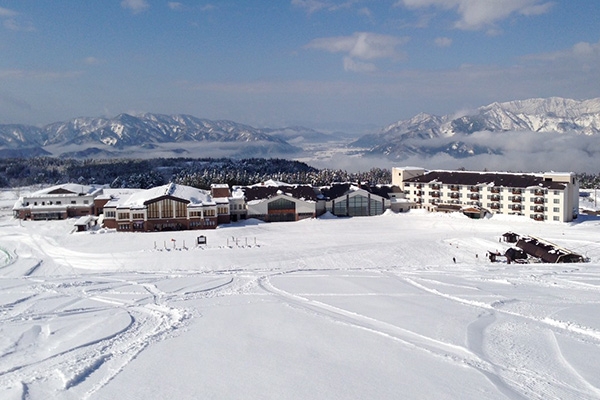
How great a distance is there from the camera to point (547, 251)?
105ft

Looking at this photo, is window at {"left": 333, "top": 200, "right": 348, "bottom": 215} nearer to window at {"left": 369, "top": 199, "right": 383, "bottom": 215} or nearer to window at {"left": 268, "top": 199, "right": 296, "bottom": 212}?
window at {"left": 369, "top": 199, "right": 383, "bottom": 215}

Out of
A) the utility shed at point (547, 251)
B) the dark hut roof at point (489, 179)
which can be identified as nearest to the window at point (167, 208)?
the dark hut roof at point (489, 179)

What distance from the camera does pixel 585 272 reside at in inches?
951

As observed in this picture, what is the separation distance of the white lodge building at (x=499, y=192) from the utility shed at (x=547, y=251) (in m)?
12.8

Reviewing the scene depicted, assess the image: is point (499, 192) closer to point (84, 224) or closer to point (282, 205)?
point (282, 205)

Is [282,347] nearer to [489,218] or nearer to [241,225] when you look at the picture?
[241,225]

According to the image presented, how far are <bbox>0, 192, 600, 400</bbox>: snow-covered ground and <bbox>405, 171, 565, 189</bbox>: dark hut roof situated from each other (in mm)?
23263

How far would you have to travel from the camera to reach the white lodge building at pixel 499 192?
46.0 m

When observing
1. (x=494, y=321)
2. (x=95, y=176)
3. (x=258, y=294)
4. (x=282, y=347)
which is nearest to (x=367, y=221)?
(x=258, y=294)

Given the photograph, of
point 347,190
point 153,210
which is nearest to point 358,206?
point 347,190

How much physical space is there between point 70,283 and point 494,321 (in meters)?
16.5

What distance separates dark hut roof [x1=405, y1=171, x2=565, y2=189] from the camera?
48.0 metres

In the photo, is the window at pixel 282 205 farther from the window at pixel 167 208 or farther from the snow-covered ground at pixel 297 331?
the snow-covered ground at pixel 297 331

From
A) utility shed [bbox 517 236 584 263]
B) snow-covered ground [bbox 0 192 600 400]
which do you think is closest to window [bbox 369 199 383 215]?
utility shed [bbox 517 236 584 263]
